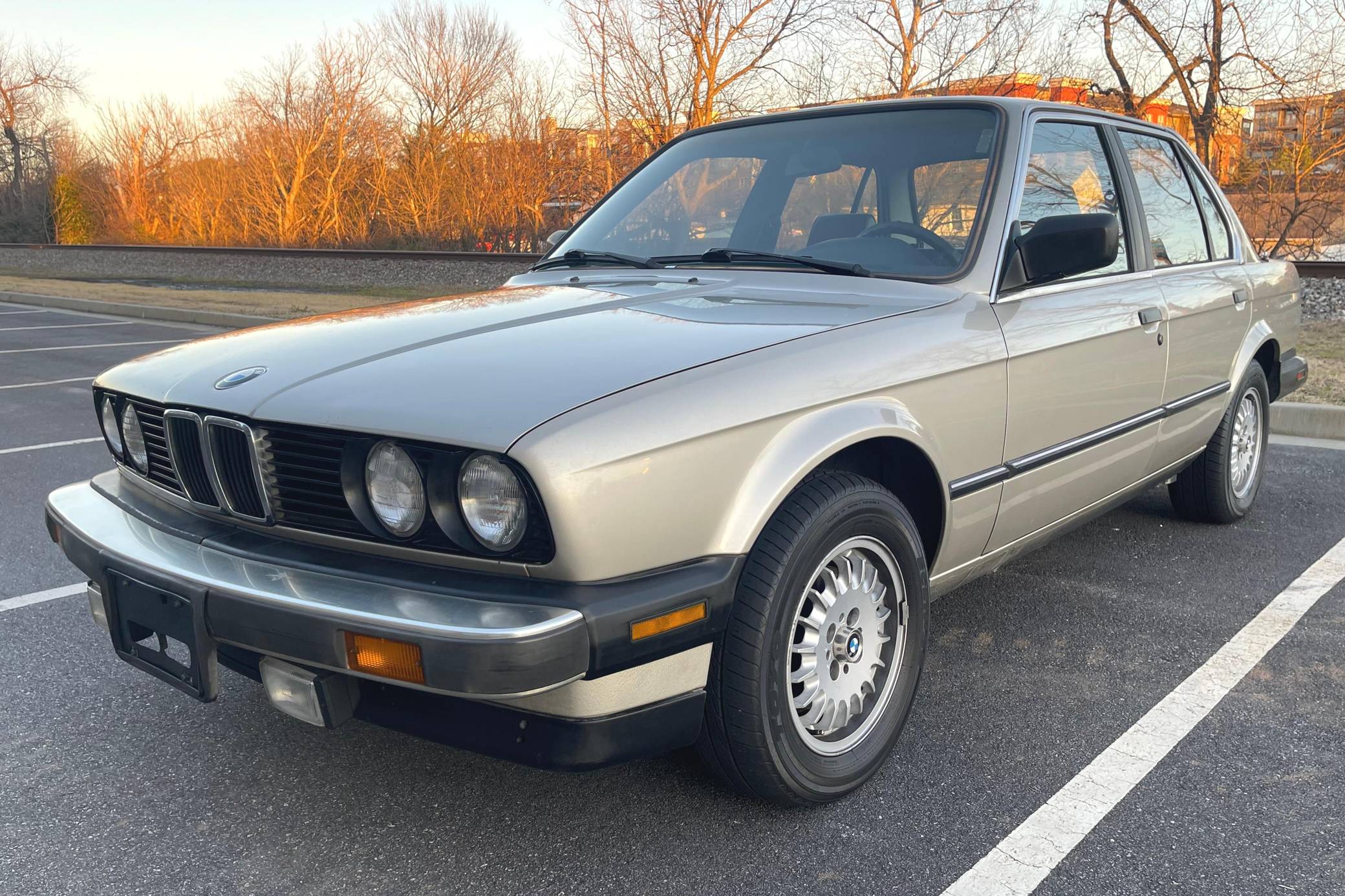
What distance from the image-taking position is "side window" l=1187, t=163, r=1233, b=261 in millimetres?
4303

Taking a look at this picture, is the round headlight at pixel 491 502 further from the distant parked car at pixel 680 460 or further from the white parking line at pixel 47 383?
the white parking line at pixel 47 383

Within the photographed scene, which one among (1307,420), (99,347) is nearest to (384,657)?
(1307,420)

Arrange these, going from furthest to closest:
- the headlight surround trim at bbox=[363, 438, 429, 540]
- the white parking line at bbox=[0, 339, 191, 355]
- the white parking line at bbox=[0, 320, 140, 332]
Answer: the white parking line at bbox=[0, 320, 140, 332] < the white parking line at bbox=[0, 339, 191, 355] < the headlight surround trim at bbox=[363, 438, 429, 540]

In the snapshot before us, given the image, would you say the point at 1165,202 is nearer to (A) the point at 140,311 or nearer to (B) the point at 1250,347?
(B) the point at 1250,347

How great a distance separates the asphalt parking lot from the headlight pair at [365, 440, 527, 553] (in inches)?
29.4

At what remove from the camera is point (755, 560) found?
84.9 inches

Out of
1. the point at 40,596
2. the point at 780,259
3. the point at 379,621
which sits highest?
the point at 780,259

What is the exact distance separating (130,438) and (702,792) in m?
1.65

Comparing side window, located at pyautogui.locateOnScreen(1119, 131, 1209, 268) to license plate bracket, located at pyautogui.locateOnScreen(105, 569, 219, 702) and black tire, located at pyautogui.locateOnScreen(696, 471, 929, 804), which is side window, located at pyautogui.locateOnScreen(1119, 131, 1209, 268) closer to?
black tire, located at pyautogui.locateOnScreen(696, 471, 929, 804)

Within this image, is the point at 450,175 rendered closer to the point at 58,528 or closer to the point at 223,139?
the point at 223,139

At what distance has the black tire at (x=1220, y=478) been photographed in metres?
4.33

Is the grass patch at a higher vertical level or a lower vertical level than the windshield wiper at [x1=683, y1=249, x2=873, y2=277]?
lower

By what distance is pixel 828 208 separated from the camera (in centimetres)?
325

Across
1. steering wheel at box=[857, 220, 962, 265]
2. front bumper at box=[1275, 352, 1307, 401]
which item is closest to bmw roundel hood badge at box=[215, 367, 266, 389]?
steering wheel at box=[857, 220, 962, 265]
